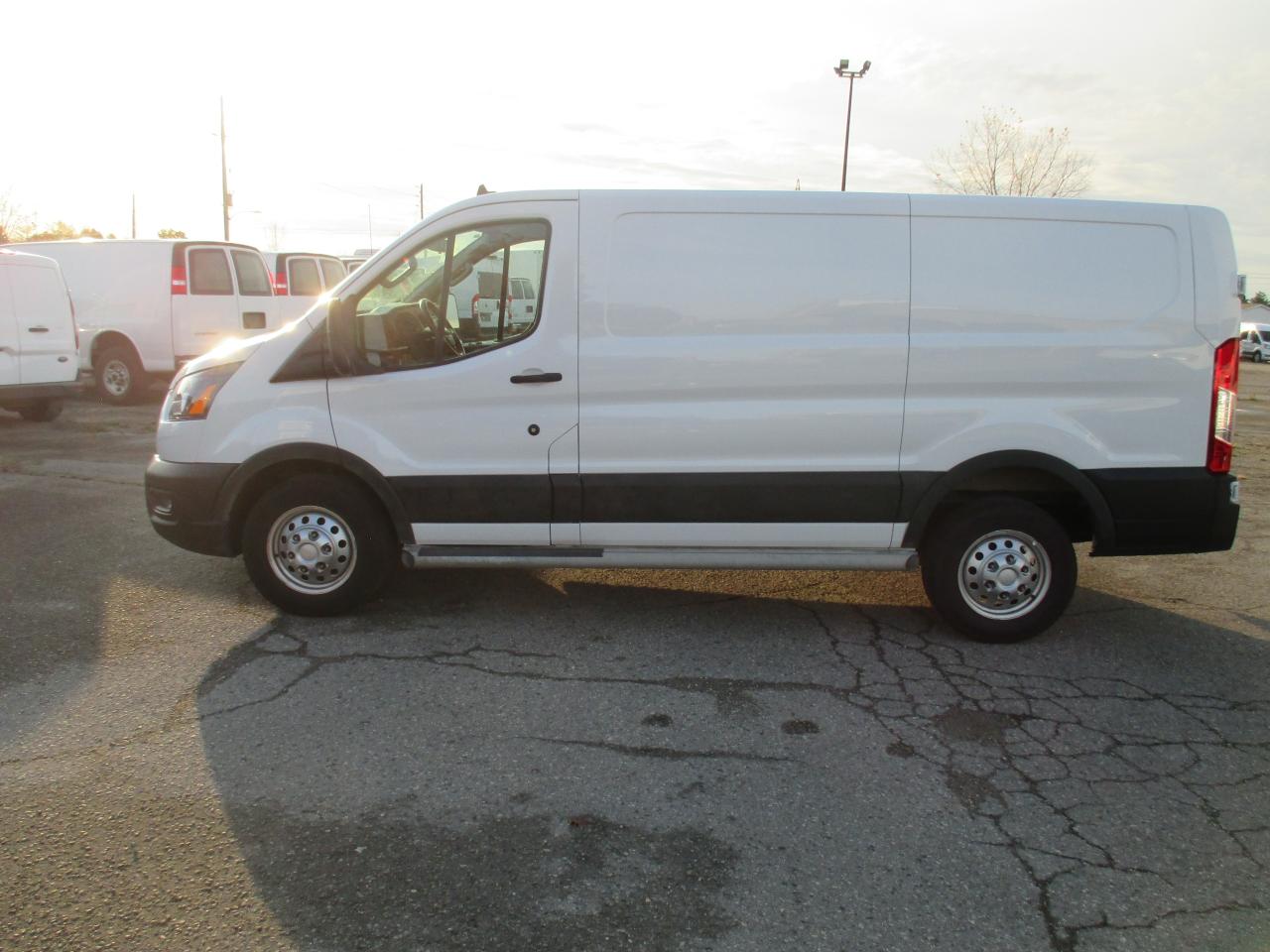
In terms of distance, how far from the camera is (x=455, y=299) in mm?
5012

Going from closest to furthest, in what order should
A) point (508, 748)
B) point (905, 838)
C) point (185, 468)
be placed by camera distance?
point (905, 838)
point (508, 748)
point (185, 468)

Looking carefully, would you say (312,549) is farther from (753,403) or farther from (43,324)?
(43,324)

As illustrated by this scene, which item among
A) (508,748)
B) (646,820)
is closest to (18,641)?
(508,748)

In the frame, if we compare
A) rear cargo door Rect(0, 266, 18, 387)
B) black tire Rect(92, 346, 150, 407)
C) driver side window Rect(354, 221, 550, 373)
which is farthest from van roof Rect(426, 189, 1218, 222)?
black tire Rect(92, 346, 150, 407)

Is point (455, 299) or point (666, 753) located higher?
point (455, 299)

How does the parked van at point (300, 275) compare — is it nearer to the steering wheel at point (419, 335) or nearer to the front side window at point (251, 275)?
the front side window at point (251, 275)

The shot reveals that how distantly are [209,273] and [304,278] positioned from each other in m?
3.55

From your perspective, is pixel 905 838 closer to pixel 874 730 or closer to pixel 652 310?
pixel 874 730

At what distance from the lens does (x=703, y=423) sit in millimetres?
4902

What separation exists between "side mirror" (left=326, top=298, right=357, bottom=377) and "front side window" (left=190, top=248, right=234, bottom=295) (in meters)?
10.1

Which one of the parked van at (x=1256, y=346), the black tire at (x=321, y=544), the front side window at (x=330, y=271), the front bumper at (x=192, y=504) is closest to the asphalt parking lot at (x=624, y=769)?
the black tire at (x=321, y=544)

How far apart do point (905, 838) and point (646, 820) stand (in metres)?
0.84

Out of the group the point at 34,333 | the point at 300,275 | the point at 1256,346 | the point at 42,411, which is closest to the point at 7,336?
the point at 34,333

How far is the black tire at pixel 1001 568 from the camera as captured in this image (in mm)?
4941
